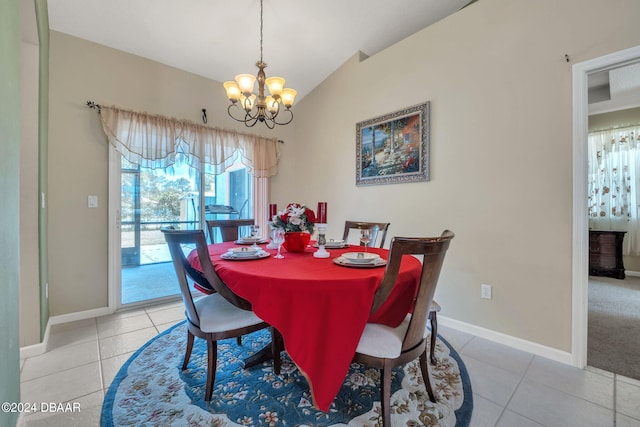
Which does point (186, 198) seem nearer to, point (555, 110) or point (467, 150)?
point (467, 150)

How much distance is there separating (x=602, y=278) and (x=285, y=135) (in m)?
5.31

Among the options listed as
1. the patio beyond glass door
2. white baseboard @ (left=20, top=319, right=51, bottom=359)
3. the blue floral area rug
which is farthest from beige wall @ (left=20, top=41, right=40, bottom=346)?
the patio beyond glass door

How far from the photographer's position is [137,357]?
1.98 meters

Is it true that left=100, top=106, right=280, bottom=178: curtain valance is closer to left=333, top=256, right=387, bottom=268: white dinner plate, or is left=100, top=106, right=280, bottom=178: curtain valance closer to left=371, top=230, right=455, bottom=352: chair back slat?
left=333, top=256, right=387, bottom=268: white dinner plate

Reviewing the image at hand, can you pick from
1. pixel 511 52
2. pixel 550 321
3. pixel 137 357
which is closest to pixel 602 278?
pixel 550 321

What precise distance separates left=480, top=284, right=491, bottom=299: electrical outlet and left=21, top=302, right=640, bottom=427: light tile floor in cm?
37

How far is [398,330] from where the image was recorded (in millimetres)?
1363

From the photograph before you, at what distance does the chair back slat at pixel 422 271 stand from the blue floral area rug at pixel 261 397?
0.47 meters

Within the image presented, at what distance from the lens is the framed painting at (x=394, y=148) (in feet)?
8.80

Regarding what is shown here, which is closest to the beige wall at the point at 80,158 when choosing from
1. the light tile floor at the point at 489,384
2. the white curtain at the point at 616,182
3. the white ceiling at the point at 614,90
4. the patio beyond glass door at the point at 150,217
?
the patio beyond glass door at the point at 150,217

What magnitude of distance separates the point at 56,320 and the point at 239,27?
3352 millimetres

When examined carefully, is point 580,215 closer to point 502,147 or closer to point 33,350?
point 502,147

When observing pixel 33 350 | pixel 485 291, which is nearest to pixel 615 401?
pixel 485 291

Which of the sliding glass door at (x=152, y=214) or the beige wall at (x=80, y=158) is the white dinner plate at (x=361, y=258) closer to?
the sliding glass door at (x=152, y=214)
